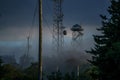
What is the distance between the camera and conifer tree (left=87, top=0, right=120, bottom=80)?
3178cm

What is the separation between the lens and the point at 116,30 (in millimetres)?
36156

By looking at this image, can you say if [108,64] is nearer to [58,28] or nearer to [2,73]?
[2,73]

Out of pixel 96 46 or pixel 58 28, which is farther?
pixel 58 28

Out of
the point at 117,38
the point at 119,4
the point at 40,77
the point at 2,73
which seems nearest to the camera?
the point at 40,77

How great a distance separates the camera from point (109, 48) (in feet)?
113

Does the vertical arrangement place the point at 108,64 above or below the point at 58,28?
below

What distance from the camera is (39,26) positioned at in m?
28.8

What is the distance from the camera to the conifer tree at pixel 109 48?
31781 mm

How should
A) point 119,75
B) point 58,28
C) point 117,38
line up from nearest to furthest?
point 119,75 → point 117,38 → point 58,28

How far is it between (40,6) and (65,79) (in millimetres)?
9301

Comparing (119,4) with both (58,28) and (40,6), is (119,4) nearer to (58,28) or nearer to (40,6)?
(40,6)

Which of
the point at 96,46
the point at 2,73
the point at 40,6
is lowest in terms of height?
the point at 2,73

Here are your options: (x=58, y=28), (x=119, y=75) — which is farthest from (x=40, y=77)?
(x=58, y=28)

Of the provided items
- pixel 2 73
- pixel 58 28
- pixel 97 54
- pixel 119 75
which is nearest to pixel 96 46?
pixel 97 54
